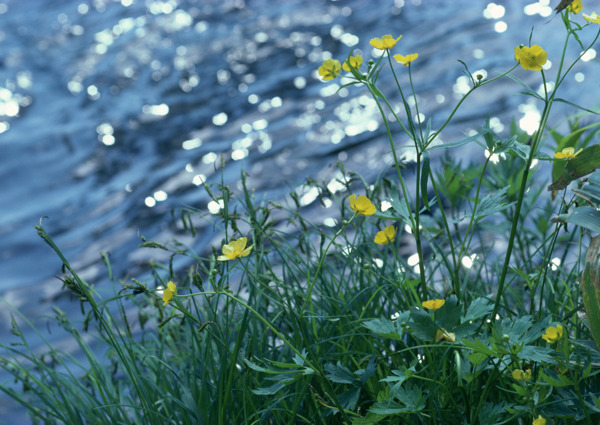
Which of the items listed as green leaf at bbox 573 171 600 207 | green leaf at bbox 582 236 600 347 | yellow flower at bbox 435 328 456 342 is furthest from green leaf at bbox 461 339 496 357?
green leaf at bbox 573 171 600 207

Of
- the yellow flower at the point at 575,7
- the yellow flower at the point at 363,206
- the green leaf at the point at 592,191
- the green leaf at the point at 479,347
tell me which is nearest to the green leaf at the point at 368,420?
the green leaf at the point at 479,347

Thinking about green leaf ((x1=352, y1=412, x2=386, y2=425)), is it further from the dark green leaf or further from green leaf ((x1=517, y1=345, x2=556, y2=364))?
the dark green leaf

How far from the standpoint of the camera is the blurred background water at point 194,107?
2730 millimetres

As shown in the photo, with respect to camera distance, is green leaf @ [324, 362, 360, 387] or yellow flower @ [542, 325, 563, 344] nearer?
yellow flower @ [542, 325, 563, 344]

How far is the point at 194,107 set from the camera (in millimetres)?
3693

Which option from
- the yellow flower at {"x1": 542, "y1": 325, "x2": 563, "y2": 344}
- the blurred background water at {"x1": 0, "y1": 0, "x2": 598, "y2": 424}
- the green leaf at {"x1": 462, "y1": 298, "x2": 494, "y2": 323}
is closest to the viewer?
the yellow flower at {"x1": 542, "y1": 325, "x2": 563, "y2": 344}

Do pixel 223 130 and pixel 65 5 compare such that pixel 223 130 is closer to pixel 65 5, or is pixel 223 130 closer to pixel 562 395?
pixel 562 395

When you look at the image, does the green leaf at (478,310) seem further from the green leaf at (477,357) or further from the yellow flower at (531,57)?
the yellow flower at (531,57)

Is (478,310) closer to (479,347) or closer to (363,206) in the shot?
(479,347)

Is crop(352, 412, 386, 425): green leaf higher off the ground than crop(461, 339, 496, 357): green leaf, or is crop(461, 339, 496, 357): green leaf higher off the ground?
crop(461, 339, 496, 357): green leaf

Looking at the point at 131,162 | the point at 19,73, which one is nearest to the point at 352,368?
the point at 131,162

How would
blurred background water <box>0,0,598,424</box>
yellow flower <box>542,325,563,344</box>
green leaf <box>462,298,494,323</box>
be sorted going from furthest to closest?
blurred background water <box>0,0,598,424</box>, green leaf <box>462,298,494,323</box>, yellow flower <box>542,325,563,344</box>

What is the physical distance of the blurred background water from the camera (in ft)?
8.96

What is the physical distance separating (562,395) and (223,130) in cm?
274
